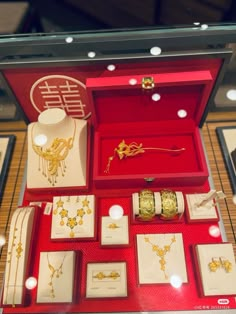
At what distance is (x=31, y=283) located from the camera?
2.97ft

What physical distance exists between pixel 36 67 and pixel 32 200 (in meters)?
0.47

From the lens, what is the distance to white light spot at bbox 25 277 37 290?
896 mm

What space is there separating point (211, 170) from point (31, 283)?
765mm

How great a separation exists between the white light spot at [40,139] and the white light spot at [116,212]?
34 centimetres

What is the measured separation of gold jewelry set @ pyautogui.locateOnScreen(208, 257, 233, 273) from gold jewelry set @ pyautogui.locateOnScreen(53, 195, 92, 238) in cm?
42

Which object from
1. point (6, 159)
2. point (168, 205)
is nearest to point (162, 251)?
point (168, 205)

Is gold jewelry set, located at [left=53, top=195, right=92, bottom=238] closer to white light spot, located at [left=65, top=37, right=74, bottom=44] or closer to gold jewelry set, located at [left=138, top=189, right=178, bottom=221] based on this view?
gold jewelry set, located at [left=138, top=189, right=178, bottom=221]

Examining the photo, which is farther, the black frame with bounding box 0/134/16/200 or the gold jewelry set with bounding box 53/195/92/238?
the black frame with bounding box 0/134/16/200

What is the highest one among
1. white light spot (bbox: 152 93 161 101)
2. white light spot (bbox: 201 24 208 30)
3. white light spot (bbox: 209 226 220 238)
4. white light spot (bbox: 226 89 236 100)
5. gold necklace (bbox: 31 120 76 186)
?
white light spot (bbox: 226 89 236 100)

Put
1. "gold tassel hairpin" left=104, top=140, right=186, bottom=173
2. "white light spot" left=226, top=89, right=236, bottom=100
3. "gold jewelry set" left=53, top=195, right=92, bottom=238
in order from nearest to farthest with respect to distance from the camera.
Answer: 1. "gold jewelry set" left=53, top=195, right=92, bottom=238
2. "gold tassel hairpin" left=104, top=140, right=186, bottom=173
3. "white light spot" left=226, top=89, right=236, bottom=100

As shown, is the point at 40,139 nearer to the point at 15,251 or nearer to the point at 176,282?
the point at 15,251

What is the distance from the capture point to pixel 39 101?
1.10 m

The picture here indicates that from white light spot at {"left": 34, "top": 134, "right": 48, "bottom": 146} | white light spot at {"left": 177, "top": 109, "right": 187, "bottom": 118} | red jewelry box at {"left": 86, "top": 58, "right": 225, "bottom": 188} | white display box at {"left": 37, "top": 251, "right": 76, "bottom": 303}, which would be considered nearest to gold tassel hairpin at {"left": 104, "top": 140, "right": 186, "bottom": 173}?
red jewelry box at {"left": 86, "top": 58, "right": 225, "bottom": 188}

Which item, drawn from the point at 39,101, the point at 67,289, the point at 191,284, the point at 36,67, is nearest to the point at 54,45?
the point at 36,67
